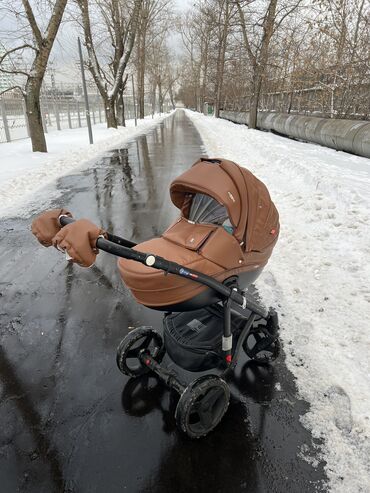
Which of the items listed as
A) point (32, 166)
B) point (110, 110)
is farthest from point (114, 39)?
point (32, 166)

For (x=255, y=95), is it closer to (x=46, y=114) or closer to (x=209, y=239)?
(x=46, y=114)

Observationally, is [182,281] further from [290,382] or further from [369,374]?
[369,374]

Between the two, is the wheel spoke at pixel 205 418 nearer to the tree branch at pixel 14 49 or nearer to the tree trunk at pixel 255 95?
the tree branch at pixel 14 49

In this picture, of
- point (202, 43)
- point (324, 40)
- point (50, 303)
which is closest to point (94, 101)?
point (202, 43)

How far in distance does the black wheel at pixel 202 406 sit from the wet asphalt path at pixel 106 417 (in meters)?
0.10

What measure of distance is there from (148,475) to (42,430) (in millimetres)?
712

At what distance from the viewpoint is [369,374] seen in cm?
238

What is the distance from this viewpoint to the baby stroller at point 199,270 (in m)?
1.82

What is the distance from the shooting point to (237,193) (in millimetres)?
2076

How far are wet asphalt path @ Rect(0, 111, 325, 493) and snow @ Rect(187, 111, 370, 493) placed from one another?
0.15 metres

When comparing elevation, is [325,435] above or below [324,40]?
below

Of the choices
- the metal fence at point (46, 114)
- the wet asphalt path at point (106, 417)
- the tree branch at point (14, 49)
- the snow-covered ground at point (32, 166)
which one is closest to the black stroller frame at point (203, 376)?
the wet asphalt path at point (106, 417)

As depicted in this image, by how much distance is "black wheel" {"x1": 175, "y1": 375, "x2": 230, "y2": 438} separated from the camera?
1891mm

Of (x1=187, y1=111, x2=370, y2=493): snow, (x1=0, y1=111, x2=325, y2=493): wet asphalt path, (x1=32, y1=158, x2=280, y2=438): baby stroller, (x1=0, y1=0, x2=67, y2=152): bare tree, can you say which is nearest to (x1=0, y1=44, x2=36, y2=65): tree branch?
(x1=0, y1=0, x2=67, y2=152): bare tree
